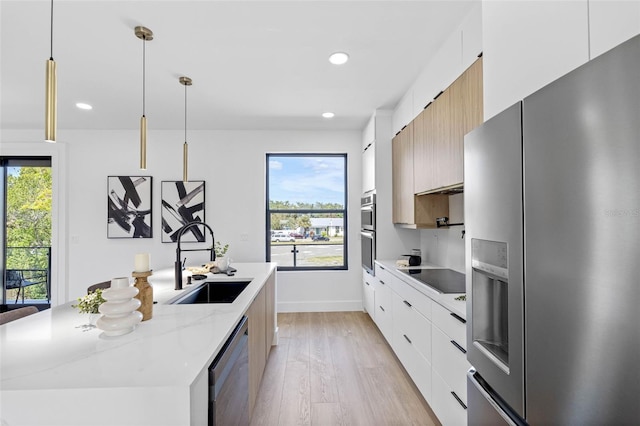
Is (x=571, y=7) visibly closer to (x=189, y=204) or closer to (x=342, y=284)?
(x=342, y=284)

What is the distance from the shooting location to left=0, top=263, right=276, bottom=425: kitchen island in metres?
0.86

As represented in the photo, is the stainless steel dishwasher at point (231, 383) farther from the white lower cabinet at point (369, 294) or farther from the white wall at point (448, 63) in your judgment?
the white lower cabinet at point (369, 294)

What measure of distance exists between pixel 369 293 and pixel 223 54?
3162mm

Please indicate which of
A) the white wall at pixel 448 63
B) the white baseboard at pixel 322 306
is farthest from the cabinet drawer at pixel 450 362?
the white baseboard at pixel 322 306

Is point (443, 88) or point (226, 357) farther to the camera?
point (443, 88)

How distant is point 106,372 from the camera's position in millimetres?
949

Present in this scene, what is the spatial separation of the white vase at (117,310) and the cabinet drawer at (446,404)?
167cm

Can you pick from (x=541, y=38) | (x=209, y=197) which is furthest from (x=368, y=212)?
(x=541, y=38)

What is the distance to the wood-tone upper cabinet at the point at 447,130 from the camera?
1.87 m

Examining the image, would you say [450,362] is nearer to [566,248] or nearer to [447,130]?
[566,248]

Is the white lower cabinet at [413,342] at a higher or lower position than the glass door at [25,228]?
lower

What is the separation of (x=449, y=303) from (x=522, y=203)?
1064 millimetres

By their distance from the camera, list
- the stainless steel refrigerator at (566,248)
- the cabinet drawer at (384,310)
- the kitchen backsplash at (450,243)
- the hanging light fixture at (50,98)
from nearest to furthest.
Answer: the stainless steel refrigerator at (566,248) → the hanging light fixture at (50,98) → the kitchen backsplash at (450,243) → the cabinet drawer at (384,310)

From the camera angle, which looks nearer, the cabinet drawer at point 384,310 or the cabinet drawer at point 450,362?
the cabinet drawer at point 450,362
